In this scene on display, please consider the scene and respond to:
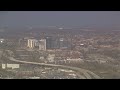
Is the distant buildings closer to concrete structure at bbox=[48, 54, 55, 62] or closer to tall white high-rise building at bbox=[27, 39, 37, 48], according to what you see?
tall white high-rise building at bbox=[27, 39, 37, 48]

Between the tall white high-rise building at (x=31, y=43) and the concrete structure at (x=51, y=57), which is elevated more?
the tall white high-rise building at (x=31, y=43)

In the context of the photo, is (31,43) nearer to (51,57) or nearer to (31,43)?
(31,43)

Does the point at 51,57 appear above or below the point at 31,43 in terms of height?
below

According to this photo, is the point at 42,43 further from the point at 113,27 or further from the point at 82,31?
the point at 113,27

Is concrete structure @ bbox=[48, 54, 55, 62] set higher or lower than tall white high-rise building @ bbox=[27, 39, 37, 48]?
lower

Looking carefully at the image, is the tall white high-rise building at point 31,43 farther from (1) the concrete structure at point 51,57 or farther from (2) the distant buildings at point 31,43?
(1) the concrete structure at point 51,57

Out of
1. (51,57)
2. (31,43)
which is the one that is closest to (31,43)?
(31,43)

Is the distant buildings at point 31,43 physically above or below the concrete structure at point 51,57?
above

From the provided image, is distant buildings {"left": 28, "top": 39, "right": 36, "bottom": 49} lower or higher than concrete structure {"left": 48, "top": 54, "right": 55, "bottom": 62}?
higher

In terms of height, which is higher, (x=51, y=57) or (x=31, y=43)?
(x=31, y=43)
